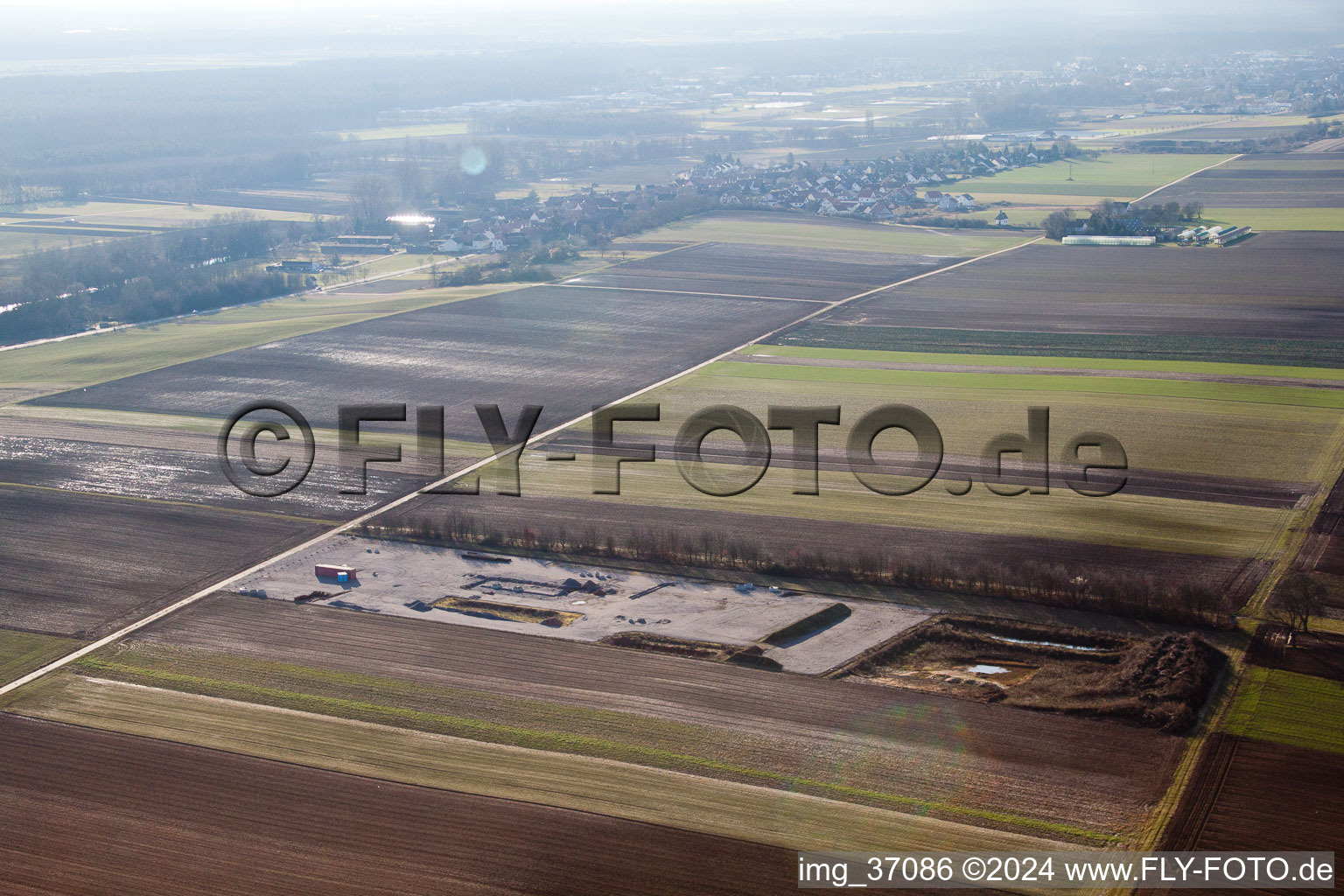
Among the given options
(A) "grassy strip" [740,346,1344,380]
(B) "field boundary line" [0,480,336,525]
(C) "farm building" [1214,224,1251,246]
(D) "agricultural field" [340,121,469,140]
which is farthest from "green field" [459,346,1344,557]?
(D) "agricultural field" [340,121,469,140]

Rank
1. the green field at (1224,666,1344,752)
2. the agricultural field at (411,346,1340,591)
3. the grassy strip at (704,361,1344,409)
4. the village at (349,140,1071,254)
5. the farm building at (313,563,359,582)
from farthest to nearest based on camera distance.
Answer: the village at (349,140,1071,254) → the grassy strip at (704,361,1344,409) → the agricultural field at (411,346,1340,591) → the farm building at (313,563,359,582) → the green field at (1224,666,1344,752)

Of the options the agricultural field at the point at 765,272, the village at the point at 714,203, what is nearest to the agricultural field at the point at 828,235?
the agricultural field at the point at 765,272

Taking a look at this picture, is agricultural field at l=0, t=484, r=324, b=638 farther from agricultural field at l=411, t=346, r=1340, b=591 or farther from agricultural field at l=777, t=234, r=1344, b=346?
agricultural field at l=777, t=234, r=1344, b=346

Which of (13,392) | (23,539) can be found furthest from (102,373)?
(23,539)

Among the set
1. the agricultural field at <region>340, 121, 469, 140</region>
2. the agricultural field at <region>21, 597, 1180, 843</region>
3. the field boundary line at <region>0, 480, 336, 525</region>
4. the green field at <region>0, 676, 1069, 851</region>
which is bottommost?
the green field at <region>0, 676, 1069, 851</region>

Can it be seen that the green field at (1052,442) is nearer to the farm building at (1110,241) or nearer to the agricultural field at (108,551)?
the agricultural field at (108,551)

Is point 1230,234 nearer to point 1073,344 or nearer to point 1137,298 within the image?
point 1137,298
